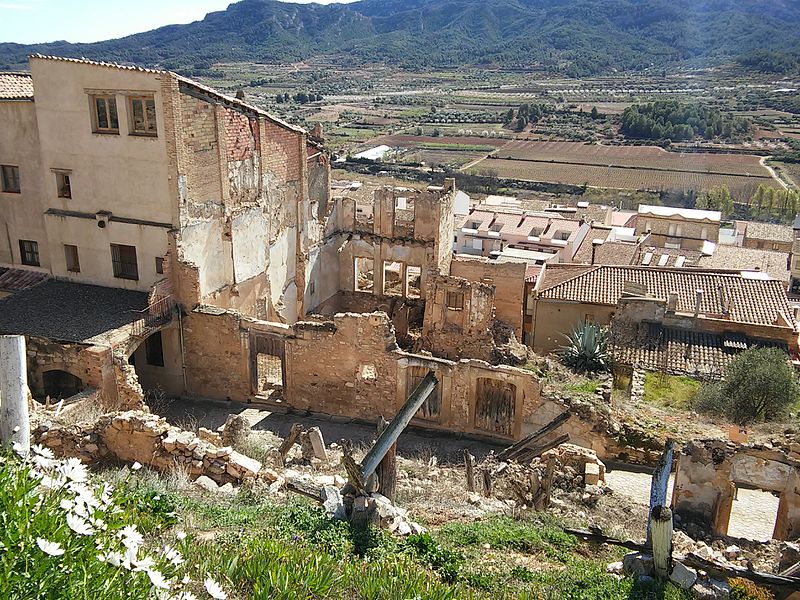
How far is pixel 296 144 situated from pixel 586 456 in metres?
14.5

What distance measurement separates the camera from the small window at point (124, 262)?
21172 mm

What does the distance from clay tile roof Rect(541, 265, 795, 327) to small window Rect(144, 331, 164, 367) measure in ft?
48.8

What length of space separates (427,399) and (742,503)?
7673mm

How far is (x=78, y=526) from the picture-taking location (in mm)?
5852

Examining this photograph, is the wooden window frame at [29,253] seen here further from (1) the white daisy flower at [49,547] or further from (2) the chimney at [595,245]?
(2) the chimney at [595,245]

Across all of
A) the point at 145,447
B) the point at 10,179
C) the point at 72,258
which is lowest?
the point at 145,447

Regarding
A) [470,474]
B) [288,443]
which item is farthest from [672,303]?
[288,443]

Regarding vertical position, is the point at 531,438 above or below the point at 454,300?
below

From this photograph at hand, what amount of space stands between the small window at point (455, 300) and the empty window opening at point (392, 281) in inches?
170

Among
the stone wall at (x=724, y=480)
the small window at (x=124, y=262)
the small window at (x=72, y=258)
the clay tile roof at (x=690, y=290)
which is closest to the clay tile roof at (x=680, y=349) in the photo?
the clay tile roof at (x=690, y=290)

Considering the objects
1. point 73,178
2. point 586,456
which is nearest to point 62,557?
point 586,456

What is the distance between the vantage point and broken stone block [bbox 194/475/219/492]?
12038mm

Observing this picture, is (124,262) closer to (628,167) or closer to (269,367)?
(269,367)

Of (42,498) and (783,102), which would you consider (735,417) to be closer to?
(42,498)
